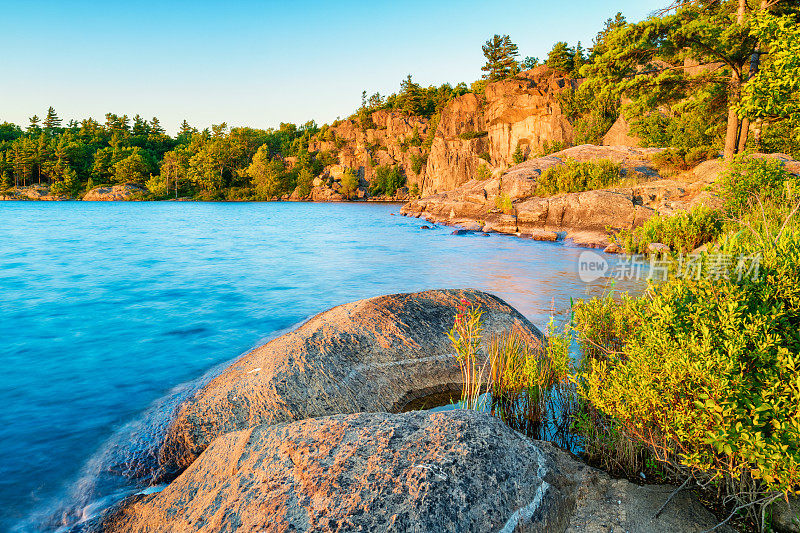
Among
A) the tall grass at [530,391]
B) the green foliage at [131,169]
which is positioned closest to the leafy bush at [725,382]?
the tall grass at [530,391]

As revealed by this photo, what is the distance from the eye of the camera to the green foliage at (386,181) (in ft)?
291

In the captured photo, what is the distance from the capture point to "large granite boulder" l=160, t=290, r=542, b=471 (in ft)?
15.0

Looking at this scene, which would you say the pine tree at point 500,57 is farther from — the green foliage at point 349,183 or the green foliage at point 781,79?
the green foliage at point 781,79

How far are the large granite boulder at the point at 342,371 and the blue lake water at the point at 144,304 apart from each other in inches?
40.7

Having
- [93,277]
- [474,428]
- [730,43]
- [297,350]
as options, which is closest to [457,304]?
[297,350]

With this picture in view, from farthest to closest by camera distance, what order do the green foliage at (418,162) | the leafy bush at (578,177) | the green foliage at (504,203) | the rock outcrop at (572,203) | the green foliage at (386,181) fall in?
the green foliage at (386,181) < the green foliage at (418,162) < the green foliage at (504,203) < the leafy bush at (578,177) < the rock outcrop at (572,203)

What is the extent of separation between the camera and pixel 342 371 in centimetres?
513

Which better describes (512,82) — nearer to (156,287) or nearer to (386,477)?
(156,287)

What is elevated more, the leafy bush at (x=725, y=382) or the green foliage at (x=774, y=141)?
the green foliage at (x=774, y=141)

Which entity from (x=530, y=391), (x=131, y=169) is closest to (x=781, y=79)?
(x=530, y=391)

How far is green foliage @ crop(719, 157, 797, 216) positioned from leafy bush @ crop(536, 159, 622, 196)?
12.7 metres

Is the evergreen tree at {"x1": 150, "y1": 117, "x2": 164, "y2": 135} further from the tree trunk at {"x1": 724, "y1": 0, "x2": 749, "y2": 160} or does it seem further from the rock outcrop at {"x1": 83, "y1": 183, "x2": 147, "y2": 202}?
the tree trunk at {"x1": 724, "y1": 0, "x2": 749, "y2": 160}

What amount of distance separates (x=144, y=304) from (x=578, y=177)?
2420cm

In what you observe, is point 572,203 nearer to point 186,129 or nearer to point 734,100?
point 734,100
